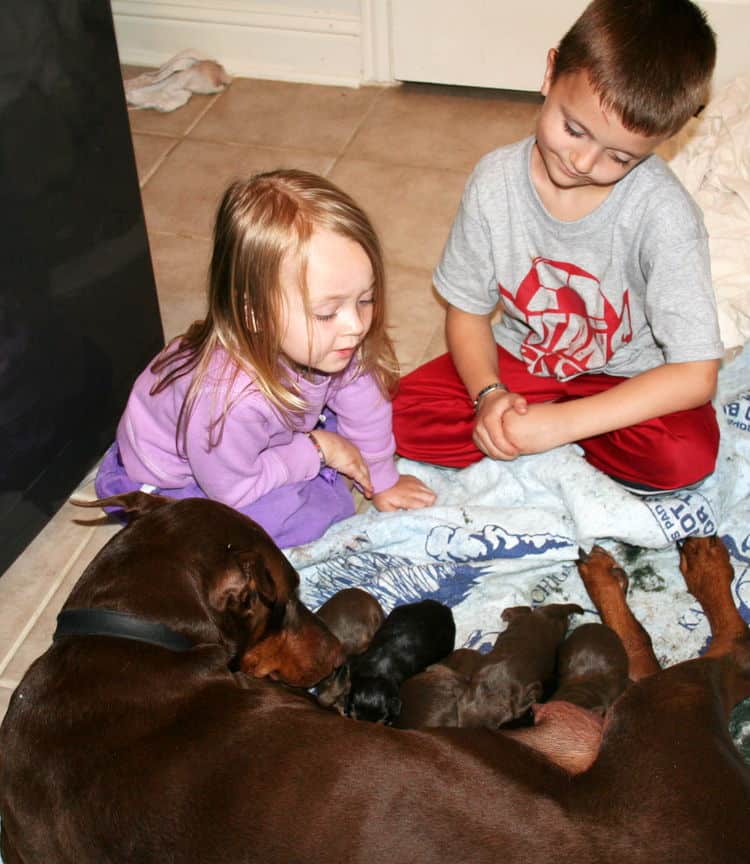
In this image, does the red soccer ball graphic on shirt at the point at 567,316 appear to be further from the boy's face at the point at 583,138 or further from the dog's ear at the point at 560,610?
the dog's ear at the point at 560,610

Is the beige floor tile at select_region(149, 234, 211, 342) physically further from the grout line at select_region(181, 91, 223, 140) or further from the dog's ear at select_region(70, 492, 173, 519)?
the dog's ear at select_region(70, 492, 173, 519)

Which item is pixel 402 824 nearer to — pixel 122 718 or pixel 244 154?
pixel 122 718

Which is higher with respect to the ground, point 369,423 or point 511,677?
point 369,423

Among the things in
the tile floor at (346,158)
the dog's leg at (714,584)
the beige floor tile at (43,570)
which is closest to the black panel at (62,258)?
the beige floor tile at (43,570)

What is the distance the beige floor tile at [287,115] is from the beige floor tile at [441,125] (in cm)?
9

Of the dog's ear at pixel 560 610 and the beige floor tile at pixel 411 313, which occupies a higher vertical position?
the beige floor tile at pixel 411 313

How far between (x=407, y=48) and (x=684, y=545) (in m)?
2.61

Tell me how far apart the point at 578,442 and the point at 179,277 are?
1.61 meters

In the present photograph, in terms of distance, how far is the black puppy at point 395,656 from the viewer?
237 cm

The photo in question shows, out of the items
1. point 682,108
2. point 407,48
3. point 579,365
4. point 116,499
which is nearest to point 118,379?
point 116,499

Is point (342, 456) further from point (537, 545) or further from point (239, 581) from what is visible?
point (239, 581)

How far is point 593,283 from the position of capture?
2.65 m

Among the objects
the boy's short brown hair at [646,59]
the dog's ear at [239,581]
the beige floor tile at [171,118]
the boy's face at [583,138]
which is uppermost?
the boy's short brown hair at [646,59]

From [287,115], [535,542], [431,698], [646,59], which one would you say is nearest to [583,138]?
[646,59]
